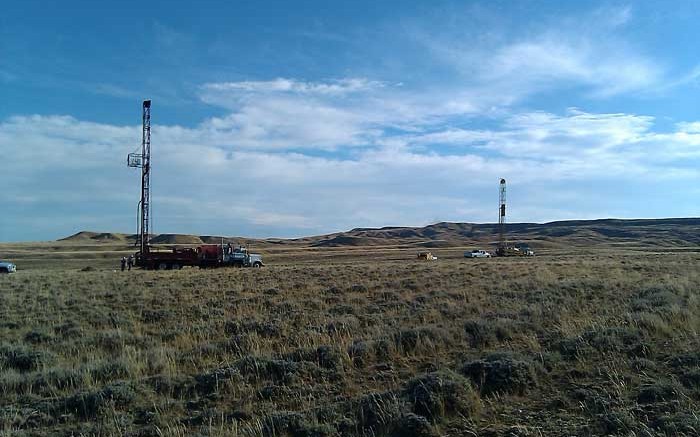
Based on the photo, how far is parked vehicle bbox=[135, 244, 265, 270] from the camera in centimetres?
4900

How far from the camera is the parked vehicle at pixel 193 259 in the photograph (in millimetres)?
49000

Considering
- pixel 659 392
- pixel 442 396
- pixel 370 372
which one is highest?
pixel 659 392

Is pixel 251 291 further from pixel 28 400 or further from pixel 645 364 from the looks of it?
pixel 645 364

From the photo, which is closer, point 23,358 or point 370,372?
point 370,372

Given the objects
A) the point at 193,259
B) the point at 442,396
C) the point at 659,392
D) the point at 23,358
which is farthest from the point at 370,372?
the point at 193,259

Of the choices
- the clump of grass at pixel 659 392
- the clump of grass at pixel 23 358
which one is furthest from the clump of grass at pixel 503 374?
the clump of grass at pixel 23 358

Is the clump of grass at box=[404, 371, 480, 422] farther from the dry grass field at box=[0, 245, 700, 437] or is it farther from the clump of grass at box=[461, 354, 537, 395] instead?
the clump of grass at box=[461, 354, 537, 395]

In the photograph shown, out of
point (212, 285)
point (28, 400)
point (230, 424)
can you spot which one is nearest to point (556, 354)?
point (230, 424)

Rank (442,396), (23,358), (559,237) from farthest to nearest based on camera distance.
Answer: (559,237), (23,358), (442,396)

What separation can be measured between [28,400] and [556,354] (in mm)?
7469

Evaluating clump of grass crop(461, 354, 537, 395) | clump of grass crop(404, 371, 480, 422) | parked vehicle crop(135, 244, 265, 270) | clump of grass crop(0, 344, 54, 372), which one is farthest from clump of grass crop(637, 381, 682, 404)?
parked vehicle crop(135, 244, 265, 270)

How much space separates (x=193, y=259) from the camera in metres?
49.3

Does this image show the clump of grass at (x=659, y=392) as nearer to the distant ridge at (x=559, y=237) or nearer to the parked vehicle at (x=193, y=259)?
the parked vehicle at (x=193, y=259)

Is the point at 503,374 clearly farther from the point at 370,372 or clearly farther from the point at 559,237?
the point at 559,237
